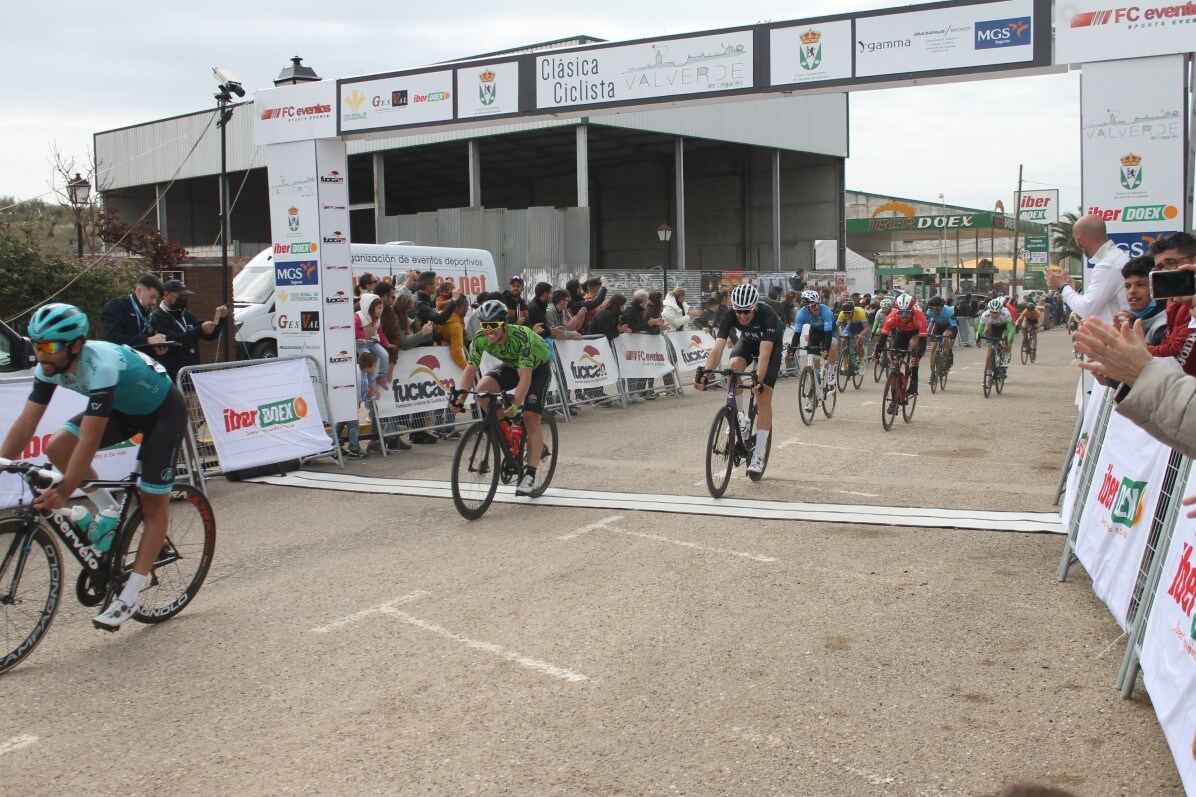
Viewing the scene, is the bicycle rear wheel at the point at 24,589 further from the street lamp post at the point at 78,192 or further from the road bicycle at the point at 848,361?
the street lamp post at the point at 78,192

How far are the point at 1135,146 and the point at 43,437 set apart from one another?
9707 mm

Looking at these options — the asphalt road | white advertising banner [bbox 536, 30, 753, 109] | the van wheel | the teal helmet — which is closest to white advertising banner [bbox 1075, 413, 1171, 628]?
the asphalt road

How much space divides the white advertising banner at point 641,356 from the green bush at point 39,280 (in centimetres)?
1110

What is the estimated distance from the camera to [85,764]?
13.0 ft

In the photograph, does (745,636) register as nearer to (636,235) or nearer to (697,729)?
(697,729)

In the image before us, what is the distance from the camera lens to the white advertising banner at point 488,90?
1190cm

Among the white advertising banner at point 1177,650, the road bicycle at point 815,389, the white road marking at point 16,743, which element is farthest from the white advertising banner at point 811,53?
the white road marking at point 16,743

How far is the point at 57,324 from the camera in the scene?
4895 millimetres

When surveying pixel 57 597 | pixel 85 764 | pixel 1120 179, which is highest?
pixel 1120 179

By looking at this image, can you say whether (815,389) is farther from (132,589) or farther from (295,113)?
(132,589)

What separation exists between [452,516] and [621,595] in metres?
2.73

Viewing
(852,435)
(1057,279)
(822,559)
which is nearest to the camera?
(822,559)

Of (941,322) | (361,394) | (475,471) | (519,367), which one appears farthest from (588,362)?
(475,471)

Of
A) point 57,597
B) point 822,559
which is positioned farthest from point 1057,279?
point 57,597
